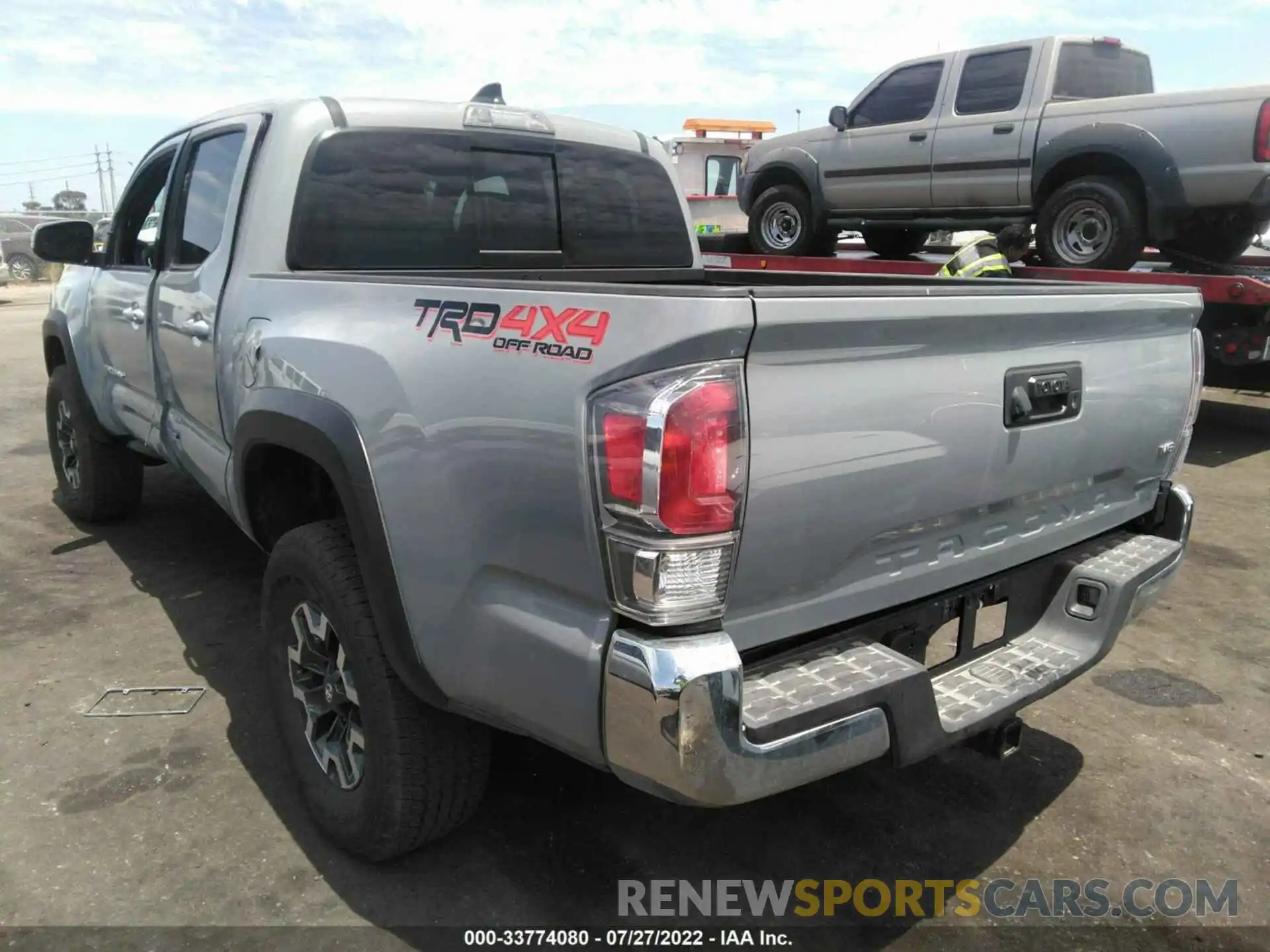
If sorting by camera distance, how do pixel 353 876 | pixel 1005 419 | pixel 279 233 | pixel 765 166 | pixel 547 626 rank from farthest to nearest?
pixel 765 166 < pixel 279 233 < pixel 353 876 < pixel 1005 419 < pixel 547 626

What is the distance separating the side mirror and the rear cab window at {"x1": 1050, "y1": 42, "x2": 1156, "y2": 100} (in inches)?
254

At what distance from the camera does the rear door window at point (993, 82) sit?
754cm

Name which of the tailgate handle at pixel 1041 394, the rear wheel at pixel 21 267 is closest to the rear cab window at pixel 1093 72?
the tailgate handle at pixel 1041 394

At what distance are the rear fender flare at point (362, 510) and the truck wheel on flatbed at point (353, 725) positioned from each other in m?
0.12

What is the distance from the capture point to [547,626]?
1942 millimetres

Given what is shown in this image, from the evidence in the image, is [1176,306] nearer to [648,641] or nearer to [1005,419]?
[1005,419]

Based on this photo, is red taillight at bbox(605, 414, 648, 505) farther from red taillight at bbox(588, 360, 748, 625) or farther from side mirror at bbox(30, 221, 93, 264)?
side mirror at bbox(30, 221, 93, 264)

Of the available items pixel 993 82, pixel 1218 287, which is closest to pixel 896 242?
pixel 993 82

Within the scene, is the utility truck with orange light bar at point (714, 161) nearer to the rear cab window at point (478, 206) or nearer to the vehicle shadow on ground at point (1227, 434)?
the vehicle shadow on ground at point (1227, 434)

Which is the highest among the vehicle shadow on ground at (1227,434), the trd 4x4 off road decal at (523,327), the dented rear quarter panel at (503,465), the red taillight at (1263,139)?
the red taillight at (1263,139)

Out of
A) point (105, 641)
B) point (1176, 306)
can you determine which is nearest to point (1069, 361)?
point (1176, 306)

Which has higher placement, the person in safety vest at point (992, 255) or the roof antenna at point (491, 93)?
the roof antenna at point (491, 93)

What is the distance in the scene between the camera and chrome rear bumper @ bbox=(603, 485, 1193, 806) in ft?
5.76

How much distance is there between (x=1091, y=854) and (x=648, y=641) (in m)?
1.72
